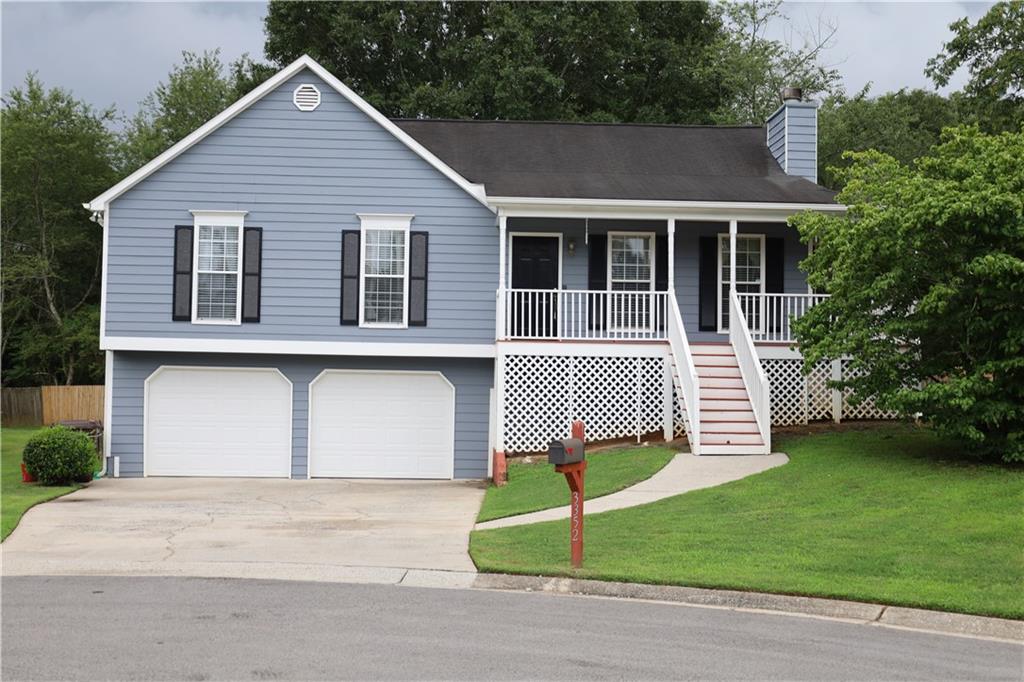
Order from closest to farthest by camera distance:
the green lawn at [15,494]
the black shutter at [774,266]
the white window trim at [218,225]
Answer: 1. the green lawn at [15,494]
2. the white window trim at [218,225]
3. the black shutter at [774,266]

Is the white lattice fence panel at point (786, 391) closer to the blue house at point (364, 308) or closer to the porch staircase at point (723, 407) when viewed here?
the blue house at point (364, 308)

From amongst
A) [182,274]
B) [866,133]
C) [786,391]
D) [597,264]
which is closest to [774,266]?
[786,391]

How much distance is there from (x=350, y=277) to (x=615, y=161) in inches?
251

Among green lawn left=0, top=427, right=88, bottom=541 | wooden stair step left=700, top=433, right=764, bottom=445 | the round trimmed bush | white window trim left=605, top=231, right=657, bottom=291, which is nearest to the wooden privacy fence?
green lawn left=0, top=427, right=88, bottom=541

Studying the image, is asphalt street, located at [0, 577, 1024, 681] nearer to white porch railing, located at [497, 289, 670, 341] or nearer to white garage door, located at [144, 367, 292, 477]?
white porch railing, located at [497, 289, 670, 341]

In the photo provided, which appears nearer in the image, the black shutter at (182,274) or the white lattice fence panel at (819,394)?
the white lattice fence panel at (819,394)

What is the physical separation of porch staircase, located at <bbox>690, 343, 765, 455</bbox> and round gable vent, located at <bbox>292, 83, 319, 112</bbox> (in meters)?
8.49

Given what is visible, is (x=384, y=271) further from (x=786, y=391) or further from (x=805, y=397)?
(x=805, y=397)

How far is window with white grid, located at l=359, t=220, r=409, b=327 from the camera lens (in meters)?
21.0

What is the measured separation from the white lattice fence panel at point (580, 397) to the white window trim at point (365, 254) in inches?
97.5

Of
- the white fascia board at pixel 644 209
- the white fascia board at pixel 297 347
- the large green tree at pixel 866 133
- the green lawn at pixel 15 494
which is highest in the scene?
the large green tree at pixel 866 133

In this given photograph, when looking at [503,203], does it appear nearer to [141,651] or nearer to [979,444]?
[979,444]

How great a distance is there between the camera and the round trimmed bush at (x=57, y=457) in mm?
18359

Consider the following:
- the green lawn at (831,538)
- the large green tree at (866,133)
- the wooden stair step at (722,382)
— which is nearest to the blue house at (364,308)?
the wooden stair step at (722,382)
